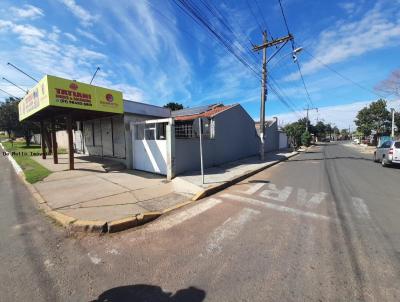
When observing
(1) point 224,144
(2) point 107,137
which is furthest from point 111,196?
(1) point 224,144

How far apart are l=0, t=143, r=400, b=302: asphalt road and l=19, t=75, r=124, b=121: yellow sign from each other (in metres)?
4.61

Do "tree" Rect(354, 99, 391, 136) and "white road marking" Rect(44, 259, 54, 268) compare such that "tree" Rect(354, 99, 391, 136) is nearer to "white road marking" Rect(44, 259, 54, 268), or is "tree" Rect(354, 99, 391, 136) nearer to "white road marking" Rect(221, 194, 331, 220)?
"white road marking" Rect(221, 194, 331, 220)

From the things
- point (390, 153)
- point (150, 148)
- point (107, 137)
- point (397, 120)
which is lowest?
point (390, 153)

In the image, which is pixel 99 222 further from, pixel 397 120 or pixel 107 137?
pixel 397 120

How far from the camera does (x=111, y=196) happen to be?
645cm

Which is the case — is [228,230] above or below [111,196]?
below

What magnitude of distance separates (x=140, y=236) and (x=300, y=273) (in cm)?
282

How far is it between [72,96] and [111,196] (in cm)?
514

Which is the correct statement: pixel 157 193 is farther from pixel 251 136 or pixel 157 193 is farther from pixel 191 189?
pixel 251 136

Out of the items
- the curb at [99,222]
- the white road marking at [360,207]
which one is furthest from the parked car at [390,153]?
the curb at [99,222]

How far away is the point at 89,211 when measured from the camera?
511cm

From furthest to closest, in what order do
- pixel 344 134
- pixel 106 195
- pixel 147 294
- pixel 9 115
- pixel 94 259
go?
pixel 344 134 → pixel 9 115 → pixel 106 195 → pixel 94 259 → pixel 147 294

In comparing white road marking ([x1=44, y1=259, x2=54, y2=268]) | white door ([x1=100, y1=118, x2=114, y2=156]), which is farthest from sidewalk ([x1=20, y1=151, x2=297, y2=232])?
white door ([x1=100, y1=118, x2=114, y2=156])

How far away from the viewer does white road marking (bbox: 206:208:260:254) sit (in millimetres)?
3682
